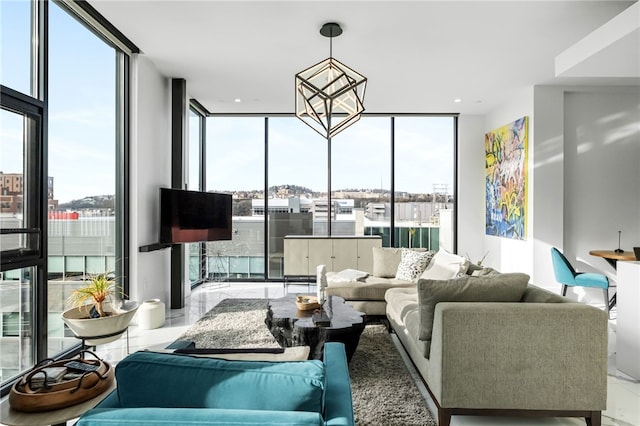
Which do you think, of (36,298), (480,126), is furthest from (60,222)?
(480,126)

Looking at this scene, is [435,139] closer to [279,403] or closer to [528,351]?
[528,351]

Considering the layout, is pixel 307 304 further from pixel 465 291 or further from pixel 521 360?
pixel 521 360

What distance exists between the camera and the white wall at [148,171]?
4102 mm

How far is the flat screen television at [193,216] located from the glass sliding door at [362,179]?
2.16 m

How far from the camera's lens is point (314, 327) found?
282 centimetres

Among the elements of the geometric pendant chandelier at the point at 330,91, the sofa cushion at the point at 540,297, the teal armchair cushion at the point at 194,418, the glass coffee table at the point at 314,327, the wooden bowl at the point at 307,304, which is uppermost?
the geometric pendant chandelier at the point at 330,91

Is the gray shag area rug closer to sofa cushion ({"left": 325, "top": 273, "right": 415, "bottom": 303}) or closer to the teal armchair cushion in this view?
sofa cushion ({"left": 325, "top": 273, "right": 415, "bottom": 303})

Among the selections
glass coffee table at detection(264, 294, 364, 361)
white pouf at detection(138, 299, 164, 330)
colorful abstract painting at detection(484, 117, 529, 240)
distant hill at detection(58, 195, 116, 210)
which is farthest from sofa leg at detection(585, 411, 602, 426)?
distant hill at detection(58, 195, 116, 210)

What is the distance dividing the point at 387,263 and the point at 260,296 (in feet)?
6.55

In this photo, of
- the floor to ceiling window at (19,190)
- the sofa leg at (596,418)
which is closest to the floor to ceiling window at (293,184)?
the floor to ceiling window at (19,190)

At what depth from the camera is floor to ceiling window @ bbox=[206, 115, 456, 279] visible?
22.3ft

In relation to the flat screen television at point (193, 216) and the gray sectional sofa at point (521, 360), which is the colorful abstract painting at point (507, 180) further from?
the flat screen television at point (193, 216)

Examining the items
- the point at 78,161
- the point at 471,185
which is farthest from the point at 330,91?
the point at 471,185

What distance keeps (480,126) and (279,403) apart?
666cm
